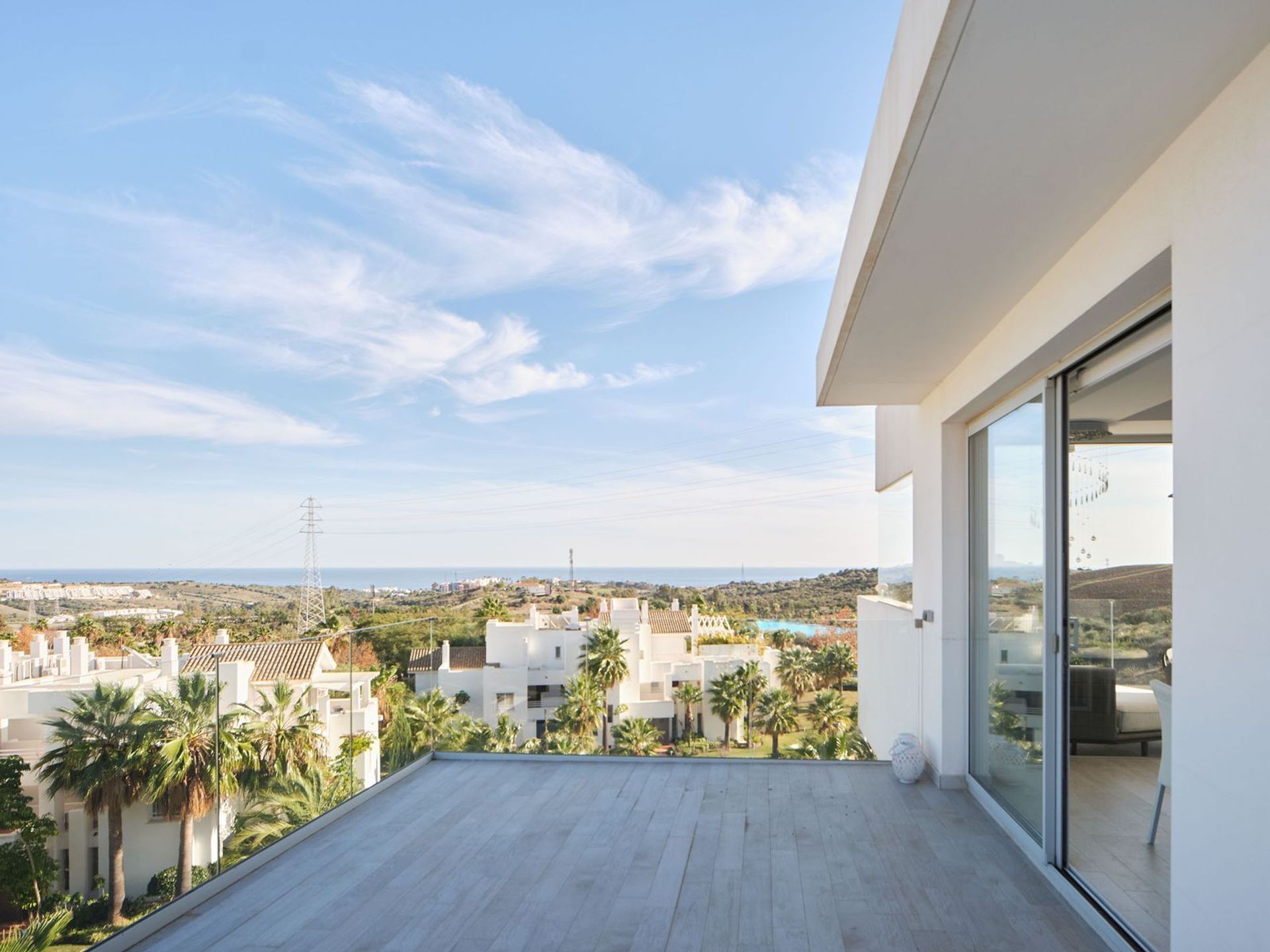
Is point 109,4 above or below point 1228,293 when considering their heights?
above

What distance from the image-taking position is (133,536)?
40.6 ft

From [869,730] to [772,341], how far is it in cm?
2702

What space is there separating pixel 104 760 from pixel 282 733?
97cm

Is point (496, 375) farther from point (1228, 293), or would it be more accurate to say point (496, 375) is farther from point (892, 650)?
point (1228, 293)

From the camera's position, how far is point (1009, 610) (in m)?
4.27

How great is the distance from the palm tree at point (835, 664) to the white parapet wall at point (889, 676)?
14 cm

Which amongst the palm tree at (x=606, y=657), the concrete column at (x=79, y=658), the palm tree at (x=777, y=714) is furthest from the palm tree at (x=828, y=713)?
the concrete column at (x=79, y=658)

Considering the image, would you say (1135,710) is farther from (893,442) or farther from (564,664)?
(893,442)

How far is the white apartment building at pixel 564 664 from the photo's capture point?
234 inches

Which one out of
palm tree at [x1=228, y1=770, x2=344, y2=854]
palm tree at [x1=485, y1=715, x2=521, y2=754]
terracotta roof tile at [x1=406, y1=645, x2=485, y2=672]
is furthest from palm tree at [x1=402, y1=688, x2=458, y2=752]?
palm tree at [x1=228, y1=770, x2=344, y2=854]

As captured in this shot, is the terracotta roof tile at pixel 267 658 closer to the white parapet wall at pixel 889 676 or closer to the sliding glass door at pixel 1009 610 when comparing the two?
the sliding glass door at pixel 1009 610

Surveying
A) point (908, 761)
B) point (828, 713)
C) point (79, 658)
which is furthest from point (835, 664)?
point (79, 658)

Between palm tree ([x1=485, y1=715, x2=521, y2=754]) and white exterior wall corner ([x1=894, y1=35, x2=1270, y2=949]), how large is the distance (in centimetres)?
439

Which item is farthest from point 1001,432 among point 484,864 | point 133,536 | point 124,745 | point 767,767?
point 133,536
